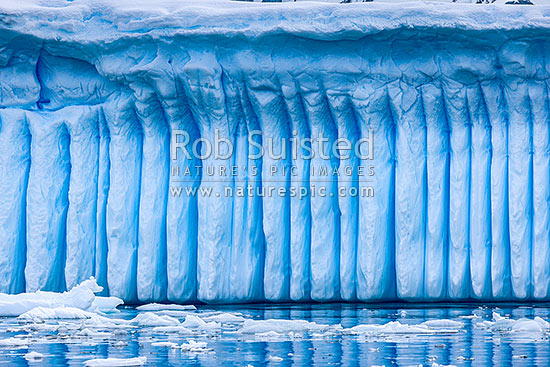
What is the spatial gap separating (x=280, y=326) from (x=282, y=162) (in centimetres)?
292

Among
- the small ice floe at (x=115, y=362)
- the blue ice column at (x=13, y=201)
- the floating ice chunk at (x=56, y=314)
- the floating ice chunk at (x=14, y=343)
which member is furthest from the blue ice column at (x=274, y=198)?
the small ice floe at (x=115, y=362)

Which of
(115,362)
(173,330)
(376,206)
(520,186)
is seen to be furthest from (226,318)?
(520,186)

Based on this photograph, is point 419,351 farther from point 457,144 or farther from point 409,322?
point 457,144

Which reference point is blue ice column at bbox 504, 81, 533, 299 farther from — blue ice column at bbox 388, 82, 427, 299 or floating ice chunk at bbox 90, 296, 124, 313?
Result: floating ice chunk at bbox 90, 296, 124, 313

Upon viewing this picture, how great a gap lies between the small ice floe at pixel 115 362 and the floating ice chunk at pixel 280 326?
1.71m

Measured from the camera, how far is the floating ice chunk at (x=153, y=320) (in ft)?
24.4

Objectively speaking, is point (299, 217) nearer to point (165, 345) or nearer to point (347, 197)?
point (347, 197)

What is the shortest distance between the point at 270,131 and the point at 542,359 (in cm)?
475

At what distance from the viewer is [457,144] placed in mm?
9422

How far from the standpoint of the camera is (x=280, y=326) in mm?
6988

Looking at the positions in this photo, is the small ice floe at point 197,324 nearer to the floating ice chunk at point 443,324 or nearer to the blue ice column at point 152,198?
the floating ice chunk at point 443,324

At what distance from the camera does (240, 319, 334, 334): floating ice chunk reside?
6.90 m

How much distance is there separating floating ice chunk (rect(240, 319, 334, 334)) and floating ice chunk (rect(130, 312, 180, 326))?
0.67 meters

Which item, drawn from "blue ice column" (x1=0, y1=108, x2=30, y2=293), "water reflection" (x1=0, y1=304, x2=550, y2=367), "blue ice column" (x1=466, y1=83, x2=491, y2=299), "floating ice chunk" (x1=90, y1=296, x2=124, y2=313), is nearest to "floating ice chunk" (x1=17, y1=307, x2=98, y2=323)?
"water reflection" (x1=0, y1=304, x2=550, y2=367)
